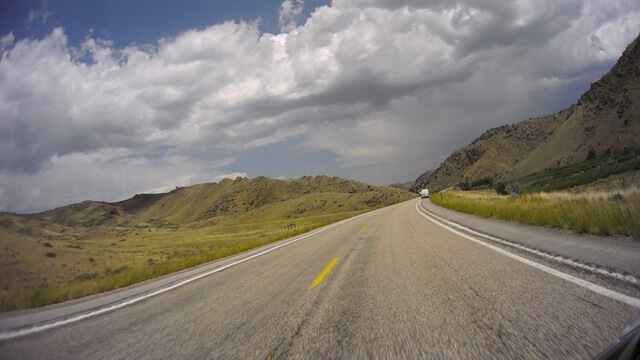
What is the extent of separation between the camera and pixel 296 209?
10569 cm

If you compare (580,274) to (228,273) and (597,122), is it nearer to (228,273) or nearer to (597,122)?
(228,273)

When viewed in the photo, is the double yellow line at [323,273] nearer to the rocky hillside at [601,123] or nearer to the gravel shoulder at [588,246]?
the gravel shoulder at [588,246]

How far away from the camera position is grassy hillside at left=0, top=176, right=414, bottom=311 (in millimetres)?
12320

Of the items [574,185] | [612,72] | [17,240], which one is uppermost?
[612,72]

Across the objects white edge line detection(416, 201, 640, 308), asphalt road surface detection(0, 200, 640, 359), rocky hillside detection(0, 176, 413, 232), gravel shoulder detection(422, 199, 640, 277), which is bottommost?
gravel shoulder detection(422, 199, 640, 277)

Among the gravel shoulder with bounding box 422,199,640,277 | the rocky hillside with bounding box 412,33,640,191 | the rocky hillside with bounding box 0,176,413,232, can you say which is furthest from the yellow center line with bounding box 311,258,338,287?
the rocky hillside with bounding box 0,176,413,232

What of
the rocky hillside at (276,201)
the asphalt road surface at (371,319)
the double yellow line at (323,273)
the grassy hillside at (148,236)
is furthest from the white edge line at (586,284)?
the rocky hillside at (276,201)

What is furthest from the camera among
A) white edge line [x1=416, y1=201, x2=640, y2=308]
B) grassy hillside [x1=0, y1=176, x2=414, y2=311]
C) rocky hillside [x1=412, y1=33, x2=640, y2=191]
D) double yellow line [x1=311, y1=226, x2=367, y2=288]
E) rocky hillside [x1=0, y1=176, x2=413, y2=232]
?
rocky hillside [x1=0, y1=176, x2=413, y2=232]

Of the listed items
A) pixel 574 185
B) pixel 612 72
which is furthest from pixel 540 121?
pixel 574 185

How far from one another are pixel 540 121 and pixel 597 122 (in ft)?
265

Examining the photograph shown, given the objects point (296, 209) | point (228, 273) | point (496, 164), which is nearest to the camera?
point (228, 273)

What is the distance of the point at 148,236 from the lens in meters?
73.5

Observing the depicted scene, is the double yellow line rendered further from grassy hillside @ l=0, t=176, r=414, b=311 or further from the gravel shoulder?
grassy hillside @ l=0, t=176, r=414, b=311

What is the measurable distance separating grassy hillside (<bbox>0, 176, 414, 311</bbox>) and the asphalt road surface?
3843 mm
